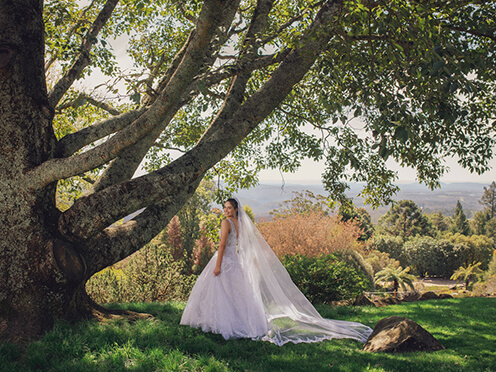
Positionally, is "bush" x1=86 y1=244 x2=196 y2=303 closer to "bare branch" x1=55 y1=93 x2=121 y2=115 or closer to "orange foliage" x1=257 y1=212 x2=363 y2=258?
"bare branch" x1=55 y1=93 x2=121 y2=115

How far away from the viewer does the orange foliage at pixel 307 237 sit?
48.4 ft

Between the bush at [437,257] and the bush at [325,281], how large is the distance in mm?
22980

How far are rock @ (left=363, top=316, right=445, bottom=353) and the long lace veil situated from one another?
1.81 ft

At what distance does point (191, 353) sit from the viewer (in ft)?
14.5

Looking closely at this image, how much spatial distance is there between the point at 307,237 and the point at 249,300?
31.0 feet

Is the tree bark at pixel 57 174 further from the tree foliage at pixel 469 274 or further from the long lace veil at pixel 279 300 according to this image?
the tree foliage at pixel 469 274

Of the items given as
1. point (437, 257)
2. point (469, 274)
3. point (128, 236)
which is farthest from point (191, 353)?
point (437, 257)

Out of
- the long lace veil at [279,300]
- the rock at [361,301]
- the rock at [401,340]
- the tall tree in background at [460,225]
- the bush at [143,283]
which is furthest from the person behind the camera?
the tall tree in background at [460,225]

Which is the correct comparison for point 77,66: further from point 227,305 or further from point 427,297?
point 427,297

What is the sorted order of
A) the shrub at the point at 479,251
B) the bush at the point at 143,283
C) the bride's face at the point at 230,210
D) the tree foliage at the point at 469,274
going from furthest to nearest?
the shrub at the point at 479,251 → the tree foliage at the point at 469,274 → the bush at the point at 143,283 → the bride's face at the point at 230,210

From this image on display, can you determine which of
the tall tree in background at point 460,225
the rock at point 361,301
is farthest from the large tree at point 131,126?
the tall tree in background at point 460,225

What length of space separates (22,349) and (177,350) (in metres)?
1.78

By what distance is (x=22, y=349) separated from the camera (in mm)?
3908

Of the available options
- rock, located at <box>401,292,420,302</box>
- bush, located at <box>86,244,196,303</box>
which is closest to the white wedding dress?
bush, located at <box>86,244,196,303</box>
